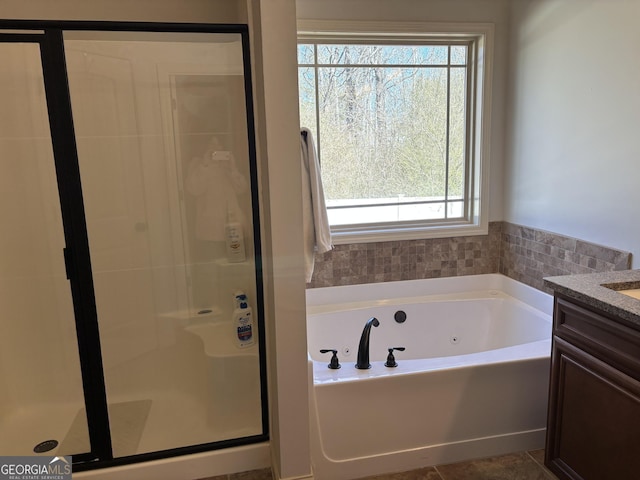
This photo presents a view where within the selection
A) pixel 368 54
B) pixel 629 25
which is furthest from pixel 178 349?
pixel 629 25

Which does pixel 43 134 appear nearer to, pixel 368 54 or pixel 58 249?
pixel 58 249

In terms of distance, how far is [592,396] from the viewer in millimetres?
1675

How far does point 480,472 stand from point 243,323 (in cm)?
128

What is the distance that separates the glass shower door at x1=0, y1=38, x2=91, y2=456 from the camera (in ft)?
7.37

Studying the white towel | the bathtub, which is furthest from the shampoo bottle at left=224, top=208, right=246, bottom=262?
the bathtub

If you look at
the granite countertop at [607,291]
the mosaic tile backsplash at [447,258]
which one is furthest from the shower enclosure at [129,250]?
the granite countertop at [607,291]

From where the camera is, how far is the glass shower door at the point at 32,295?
225cm

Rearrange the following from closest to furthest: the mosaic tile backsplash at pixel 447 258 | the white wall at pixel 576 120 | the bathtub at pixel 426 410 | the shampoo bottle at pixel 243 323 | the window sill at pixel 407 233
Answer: the bathtub at pixel 426 410, the white wall at pixel 576 120, the shampoo bottle at pixel 243 323, the mosaic tile backsplash at pixel 447 258, the window sill at pixel 407 233

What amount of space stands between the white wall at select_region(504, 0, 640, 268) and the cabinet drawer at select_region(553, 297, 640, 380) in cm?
63

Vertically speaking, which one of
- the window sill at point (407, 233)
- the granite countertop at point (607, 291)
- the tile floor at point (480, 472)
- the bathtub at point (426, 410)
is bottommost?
the tile floor at point (480, 472)

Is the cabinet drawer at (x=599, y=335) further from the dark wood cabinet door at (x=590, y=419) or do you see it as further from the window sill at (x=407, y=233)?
the window sill at (x=407, y=233)

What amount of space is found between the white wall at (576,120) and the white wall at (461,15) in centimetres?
7

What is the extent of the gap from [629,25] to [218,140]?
6.37 ft

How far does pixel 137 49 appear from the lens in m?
2.13
